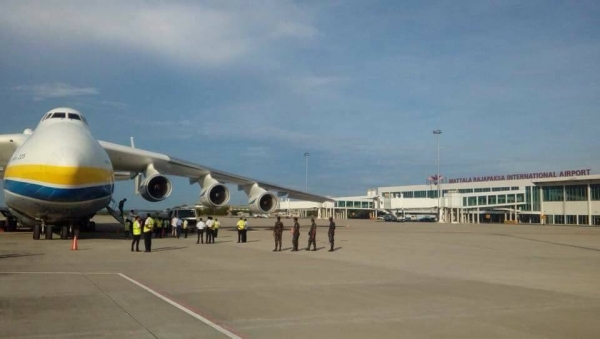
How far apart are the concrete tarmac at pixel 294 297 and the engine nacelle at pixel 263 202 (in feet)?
49.3

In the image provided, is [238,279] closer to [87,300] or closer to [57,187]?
[87,300]

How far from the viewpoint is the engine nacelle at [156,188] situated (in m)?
29.2

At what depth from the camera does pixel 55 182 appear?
21.1m

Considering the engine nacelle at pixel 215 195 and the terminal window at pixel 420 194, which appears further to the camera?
the terminal window at pixel 420 194

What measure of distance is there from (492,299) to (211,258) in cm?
985

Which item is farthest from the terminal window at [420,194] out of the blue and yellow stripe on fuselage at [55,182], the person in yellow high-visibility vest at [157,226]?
the blue and yellow stripe on fuselage at [55,182]

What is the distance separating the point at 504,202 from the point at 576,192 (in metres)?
13.2

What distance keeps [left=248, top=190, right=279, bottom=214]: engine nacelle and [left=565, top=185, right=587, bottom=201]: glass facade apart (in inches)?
2047

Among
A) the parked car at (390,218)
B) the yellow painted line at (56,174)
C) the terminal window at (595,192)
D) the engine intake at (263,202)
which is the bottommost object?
the parked car at (390,218)

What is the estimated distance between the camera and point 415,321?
8.10 meters

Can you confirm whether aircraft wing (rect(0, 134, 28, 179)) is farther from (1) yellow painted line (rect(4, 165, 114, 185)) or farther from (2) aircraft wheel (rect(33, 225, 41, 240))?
(1) yellow painted line (rect(4, 165, 114, 185))

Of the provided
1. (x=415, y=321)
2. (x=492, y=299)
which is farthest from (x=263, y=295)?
(x=492, y=299)

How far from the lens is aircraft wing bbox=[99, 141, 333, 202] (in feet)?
96.8

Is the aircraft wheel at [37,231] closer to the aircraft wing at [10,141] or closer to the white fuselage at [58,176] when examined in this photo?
the white fuselage at [58,176]
